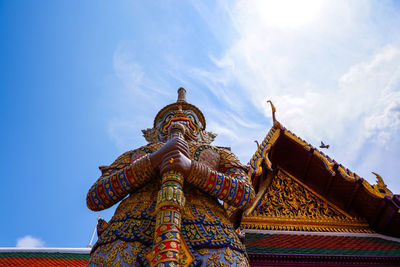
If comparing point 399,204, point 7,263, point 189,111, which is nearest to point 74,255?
point 7,263

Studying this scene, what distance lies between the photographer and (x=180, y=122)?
3531mm

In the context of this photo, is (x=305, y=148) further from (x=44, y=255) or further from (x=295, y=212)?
(x=44, y=255)

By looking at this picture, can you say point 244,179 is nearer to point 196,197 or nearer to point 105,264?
point 196,197

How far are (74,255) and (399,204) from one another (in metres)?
5.62

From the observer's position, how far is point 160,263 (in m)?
1.75

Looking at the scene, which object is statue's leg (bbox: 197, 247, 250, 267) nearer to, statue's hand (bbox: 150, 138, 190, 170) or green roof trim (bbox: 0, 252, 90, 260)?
statue's hand (bbox: 150, 138, 190, 170)

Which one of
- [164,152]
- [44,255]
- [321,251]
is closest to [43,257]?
[44,255]

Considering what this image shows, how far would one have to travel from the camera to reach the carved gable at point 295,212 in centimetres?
461

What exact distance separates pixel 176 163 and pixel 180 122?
123 centimetres

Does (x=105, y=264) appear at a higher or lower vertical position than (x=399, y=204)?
lower

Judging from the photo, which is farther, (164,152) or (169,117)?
(169,117)

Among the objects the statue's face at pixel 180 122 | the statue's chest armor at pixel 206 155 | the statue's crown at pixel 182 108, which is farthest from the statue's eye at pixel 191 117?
the statue's chest armor at pixel 206 155

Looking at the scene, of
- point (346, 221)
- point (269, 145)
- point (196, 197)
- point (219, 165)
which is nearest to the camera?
point (196, 197)

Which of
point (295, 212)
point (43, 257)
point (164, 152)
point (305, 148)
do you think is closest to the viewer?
point (164, 152)
